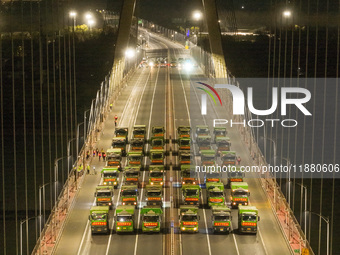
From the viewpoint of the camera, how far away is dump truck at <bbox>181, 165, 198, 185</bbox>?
33.5 meters

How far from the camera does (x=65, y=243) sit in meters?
25.8

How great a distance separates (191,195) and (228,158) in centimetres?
685

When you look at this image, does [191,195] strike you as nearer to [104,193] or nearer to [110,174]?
[104,193]

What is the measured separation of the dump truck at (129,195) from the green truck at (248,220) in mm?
5727

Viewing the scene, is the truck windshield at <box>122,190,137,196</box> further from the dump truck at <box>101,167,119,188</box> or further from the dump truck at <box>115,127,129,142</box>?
Result: the dump truck at <box>115,127,129,142</box>

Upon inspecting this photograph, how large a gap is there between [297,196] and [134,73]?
4998 centimetres

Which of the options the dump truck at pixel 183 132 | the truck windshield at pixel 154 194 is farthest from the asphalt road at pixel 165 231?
the dump truck at pixel 183 132

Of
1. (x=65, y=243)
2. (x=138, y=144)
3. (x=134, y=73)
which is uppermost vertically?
(x=134, y=73)

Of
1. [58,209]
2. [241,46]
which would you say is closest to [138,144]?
[58,209]

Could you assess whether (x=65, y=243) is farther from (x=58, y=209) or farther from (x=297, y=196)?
(x=297, y=196)

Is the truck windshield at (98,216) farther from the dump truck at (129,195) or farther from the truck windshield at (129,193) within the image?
the truck windshield at (129,193)

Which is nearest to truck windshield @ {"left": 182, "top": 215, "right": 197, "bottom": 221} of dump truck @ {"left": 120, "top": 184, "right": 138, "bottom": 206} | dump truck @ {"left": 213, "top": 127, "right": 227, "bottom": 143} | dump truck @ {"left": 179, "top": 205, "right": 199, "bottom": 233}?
dump truck @ {"left": 179, "top": 205, "right": 199, "bottom": 233}

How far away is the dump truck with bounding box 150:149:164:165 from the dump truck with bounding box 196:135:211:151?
11.5 ft

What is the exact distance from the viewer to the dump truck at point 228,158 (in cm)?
3638
